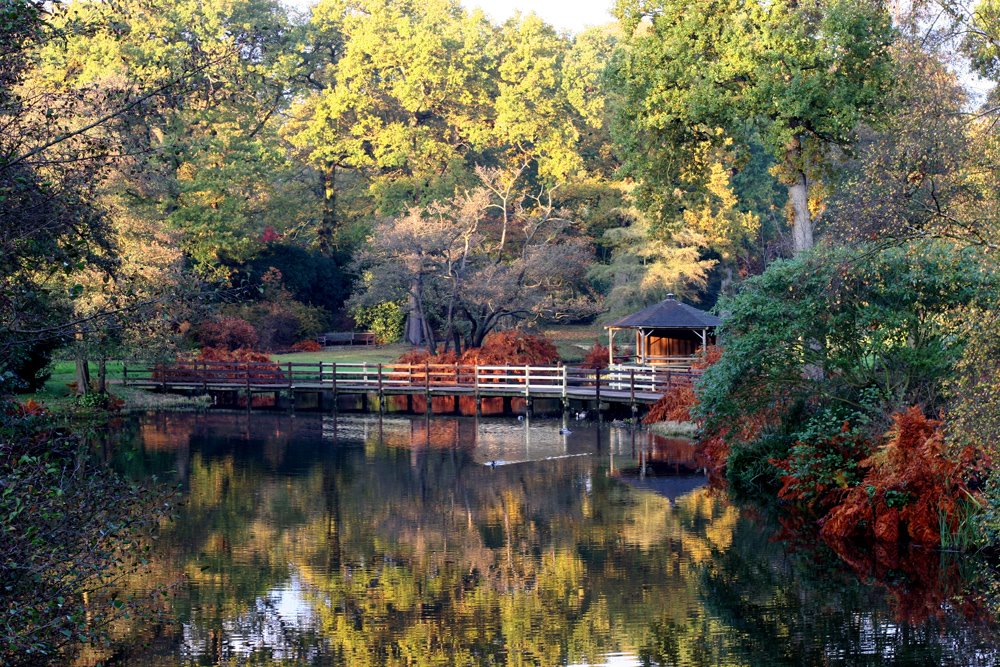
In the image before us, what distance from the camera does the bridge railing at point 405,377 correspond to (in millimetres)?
42906

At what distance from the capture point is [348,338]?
67.5 meters

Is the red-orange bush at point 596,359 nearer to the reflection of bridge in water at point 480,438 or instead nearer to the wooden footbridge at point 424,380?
the wooden footbridge at point 424,380

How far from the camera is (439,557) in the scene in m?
19.7

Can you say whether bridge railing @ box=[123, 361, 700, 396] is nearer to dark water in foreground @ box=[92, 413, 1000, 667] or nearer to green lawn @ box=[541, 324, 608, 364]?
green lawn @ box=[541, 324, 608, 364]

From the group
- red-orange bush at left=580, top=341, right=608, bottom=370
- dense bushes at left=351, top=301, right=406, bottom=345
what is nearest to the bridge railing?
red-orange bush at left=580, top=341, right=608, bottom=370

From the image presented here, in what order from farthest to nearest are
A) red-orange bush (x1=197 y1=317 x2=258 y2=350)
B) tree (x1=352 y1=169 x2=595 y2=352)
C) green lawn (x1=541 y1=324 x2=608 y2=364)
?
green lawn (x1=541 y1=324 x2=608 y2=364) < red-orange bush (x1=197 y1=317 x2=258 y2=350) < tree (x1=352 y1=169 x2=595 y2=352)

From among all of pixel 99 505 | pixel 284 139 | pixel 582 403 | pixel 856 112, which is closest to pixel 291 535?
pixel 99 505

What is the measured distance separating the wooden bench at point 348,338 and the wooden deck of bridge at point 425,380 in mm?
14182

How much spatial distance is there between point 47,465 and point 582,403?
35242 millimetres

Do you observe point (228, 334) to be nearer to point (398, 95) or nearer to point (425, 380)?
point (425, 380)

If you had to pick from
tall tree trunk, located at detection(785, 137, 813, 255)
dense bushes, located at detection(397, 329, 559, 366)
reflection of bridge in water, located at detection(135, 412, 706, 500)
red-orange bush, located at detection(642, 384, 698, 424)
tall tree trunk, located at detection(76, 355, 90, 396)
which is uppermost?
tall tree trunk, located at detection(785, 137, 813, 255)

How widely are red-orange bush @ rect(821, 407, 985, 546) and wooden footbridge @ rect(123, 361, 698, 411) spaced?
62.0 ft

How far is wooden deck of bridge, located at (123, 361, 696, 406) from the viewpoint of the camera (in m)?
41.6

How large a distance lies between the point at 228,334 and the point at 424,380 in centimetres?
1266
